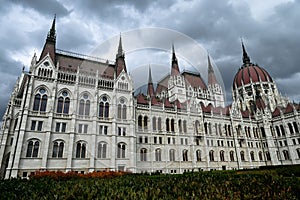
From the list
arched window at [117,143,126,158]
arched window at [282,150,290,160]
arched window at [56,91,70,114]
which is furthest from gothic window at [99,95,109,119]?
arched window at [282,150,290,160]

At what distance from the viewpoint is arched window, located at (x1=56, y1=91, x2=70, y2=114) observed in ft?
119

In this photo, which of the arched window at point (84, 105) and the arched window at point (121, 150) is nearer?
the arched window at point (121, 150)

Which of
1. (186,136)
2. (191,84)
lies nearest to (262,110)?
(191,84)

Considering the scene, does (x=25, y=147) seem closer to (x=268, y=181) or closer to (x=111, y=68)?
(x=111, y=68)

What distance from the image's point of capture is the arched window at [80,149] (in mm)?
34256

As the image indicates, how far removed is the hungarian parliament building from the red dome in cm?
2381

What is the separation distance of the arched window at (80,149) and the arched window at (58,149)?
2.63 meters

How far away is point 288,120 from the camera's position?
5928 centimetres

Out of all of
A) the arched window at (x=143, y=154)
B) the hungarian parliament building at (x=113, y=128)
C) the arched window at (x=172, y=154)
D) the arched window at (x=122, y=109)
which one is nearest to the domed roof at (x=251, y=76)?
the hungarian parliament building at (x=113, y=128)

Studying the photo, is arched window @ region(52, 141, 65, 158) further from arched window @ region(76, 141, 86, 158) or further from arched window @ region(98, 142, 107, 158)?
arched window @ region(98, 142, 107, 158)

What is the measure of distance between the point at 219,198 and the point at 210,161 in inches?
1864

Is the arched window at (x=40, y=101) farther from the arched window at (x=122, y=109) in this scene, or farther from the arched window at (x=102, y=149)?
the arched window at (x=122, y=109)

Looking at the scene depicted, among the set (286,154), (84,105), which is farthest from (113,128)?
(286,154)

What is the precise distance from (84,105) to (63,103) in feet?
13.3
